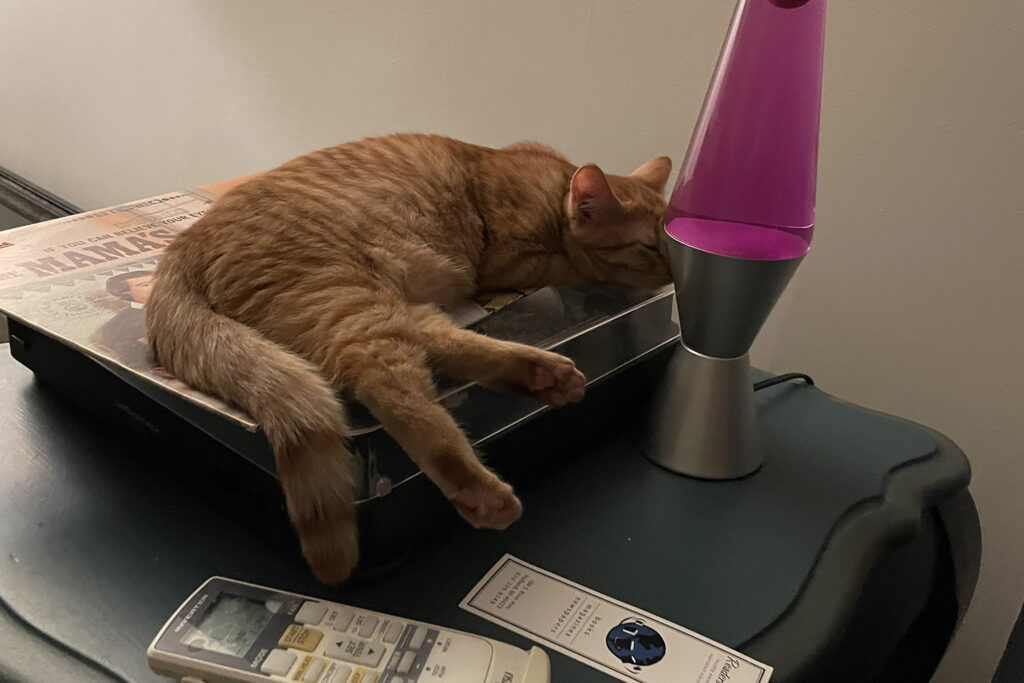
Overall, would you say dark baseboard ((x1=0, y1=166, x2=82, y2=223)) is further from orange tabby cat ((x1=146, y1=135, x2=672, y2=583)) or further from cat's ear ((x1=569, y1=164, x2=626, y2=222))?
cat's ear ((x1=569, y1=164, x2=626, y2=222))

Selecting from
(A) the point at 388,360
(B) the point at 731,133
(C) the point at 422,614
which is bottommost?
(C) the point at 422,614

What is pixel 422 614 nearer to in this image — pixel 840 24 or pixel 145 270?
pixel 145 270

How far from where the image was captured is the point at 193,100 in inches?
60.8

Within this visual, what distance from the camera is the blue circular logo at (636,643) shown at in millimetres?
520

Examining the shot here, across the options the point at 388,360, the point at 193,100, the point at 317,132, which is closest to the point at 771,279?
the point at 388,360

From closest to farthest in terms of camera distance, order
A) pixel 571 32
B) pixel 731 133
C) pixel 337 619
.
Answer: pixel 337 619 → pixel 731 133 → pixel 571 32

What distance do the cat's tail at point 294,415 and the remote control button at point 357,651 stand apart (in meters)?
0.05

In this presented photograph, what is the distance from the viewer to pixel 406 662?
1.61 feet

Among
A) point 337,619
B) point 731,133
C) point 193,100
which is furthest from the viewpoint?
point 193,100

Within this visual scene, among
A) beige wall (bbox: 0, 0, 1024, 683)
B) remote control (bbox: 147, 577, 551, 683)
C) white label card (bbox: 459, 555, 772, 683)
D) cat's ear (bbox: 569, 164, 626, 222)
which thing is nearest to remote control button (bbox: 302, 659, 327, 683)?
remote control (bbox: 147, 577, 551, 683)

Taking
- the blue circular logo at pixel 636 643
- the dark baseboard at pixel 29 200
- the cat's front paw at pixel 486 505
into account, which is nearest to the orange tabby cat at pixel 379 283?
the cat's front paw at pixel 486 505

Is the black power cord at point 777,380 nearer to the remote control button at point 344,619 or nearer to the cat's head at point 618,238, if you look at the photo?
the cat's head at point 618,238

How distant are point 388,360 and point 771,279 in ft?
1.00

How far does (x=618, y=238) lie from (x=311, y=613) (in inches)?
18.5
